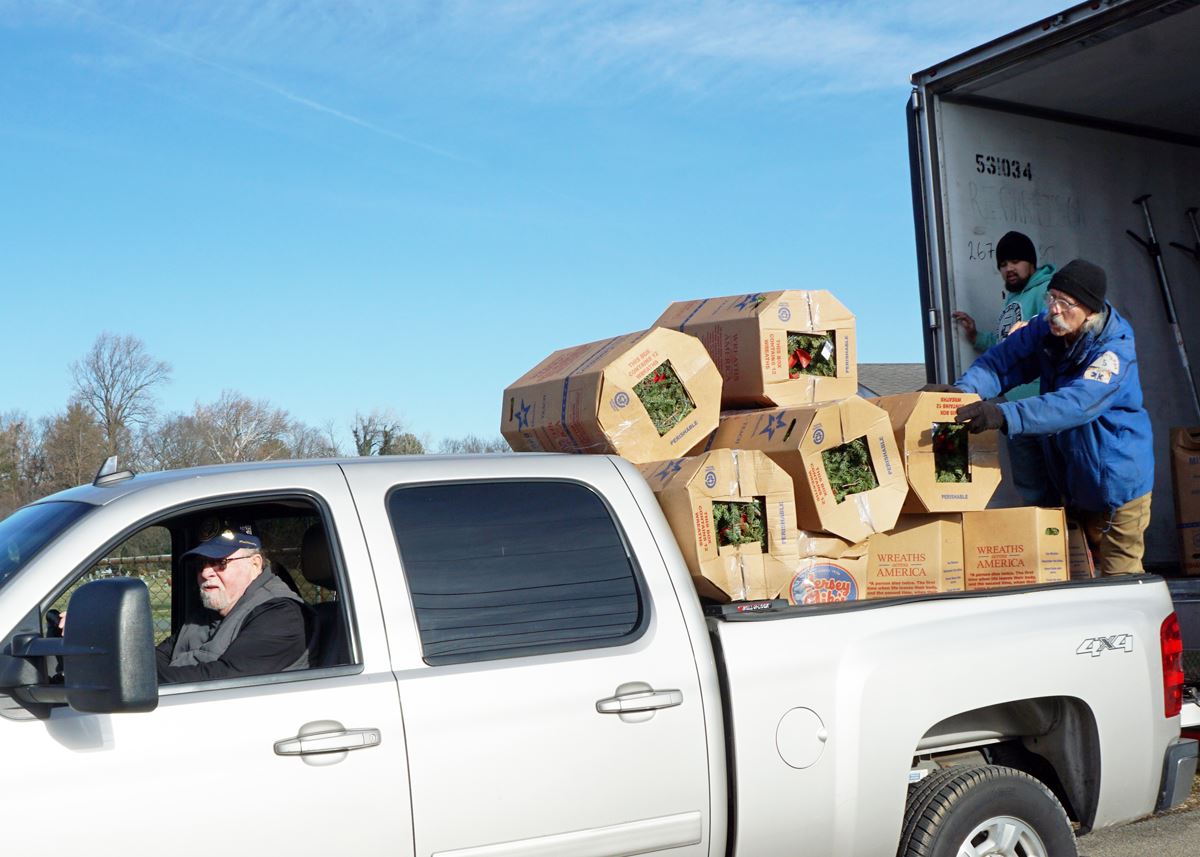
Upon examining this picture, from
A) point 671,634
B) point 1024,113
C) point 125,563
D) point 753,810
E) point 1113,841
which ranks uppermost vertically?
point 1024,113

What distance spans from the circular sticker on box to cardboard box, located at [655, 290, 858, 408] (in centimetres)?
82

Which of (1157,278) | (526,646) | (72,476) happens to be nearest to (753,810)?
(526,646)

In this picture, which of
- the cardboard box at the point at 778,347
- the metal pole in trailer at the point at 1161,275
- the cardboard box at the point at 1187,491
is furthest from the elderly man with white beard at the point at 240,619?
the metal pole in trailer at the point at 1161,275

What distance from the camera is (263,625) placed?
348 centimetres

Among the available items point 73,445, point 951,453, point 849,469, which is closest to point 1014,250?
point 951,453

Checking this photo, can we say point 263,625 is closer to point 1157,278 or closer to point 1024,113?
point 1024,113

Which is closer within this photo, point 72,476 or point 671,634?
point 671,634

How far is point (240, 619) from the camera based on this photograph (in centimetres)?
357

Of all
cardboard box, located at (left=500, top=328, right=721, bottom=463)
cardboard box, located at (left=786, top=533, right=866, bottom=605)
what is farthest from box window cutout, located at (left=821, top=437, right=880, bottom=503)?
cardboard box, located at (left=500, top=328, right=721, bottom=463)

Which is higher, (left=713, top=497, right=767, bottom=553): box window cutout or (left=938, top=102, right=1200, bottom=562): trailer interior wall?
(left=938, top=102, right=1200, bottom=562): trailer interior wall

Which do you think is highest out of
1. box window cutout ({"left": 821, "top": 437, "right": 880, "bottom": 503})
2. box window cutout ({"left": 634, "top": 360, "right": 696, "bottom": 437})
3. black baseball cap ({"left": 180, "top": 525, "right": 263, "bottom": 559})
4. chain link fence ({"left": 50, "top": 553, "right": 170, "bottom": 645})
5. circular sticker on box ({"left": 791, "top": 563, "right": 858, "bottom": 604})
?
box window cutout ({"left": 634, "top": 360, "right": 696, "bottom": 437})

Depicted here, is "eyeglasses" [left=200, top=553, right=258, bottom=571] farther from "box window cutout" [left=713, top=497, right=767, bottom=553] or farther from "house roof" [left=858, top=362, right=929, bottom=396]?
"house roof" [left=858, top=362, right=929, bottom=396]

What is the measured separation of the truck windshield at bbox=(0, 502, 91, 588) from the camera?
3.07 m

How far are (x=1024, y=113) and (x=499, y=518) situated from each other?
5.35 m
